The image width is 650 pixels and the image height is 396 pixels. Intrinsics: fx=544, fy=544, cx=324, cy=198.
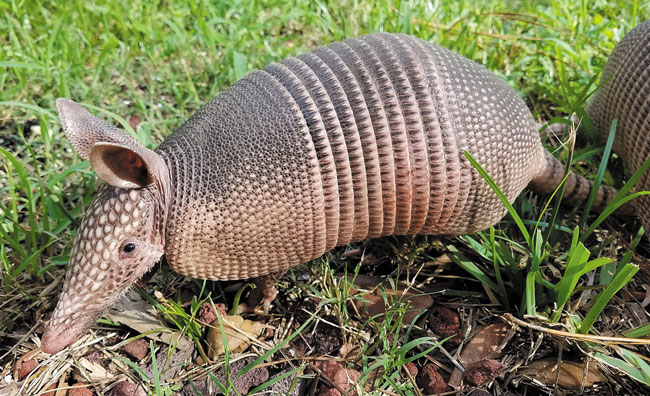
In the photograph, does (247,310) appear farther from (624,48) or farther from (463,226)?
(624,48)

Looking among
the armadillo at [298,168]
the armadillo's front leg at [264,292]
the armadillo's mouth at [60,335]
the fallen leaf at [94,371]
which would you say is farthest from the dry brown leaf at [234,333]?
the armadillo's mouth at [60,335]


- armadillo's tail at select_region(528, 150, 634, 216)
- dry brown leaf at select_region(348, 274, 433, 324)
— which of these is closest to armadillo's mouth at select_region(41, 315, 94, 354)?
dry brown leaf at select_region(348, 274, 433, 324)

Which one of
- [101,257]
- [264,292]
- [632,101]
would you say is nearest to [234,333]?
[264,292]

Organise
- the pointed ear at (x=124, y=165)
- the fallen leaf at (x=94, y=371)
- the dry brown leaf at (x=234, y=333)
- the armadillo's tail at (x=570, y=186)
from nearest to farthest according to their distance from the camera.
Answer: the pointed ear at (x=124, y=165), the fallen leaf at (x=94, y=371), the dry brown leaf at (x=234, y=333), the armadillo's tail at (x=570, y=186)

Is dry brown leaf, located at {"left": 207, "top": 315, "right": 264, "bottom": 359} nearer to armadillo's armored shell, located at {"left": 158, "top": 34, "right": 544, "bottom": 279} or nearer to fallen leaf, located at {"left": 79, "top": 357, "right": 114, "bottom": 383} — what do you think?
armadillo's armored shell, located at {"left": 158, "top": 34, "right": 544, "bottom": 279}

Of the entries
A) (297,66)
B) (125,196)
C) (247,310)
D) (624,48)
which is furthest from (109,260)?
(624,48)

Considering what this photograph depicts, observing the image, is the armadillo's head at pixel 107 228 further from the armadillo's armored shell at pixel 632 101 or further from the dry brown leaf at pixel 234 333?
the armadillo's armored shell at pixel 632 101
